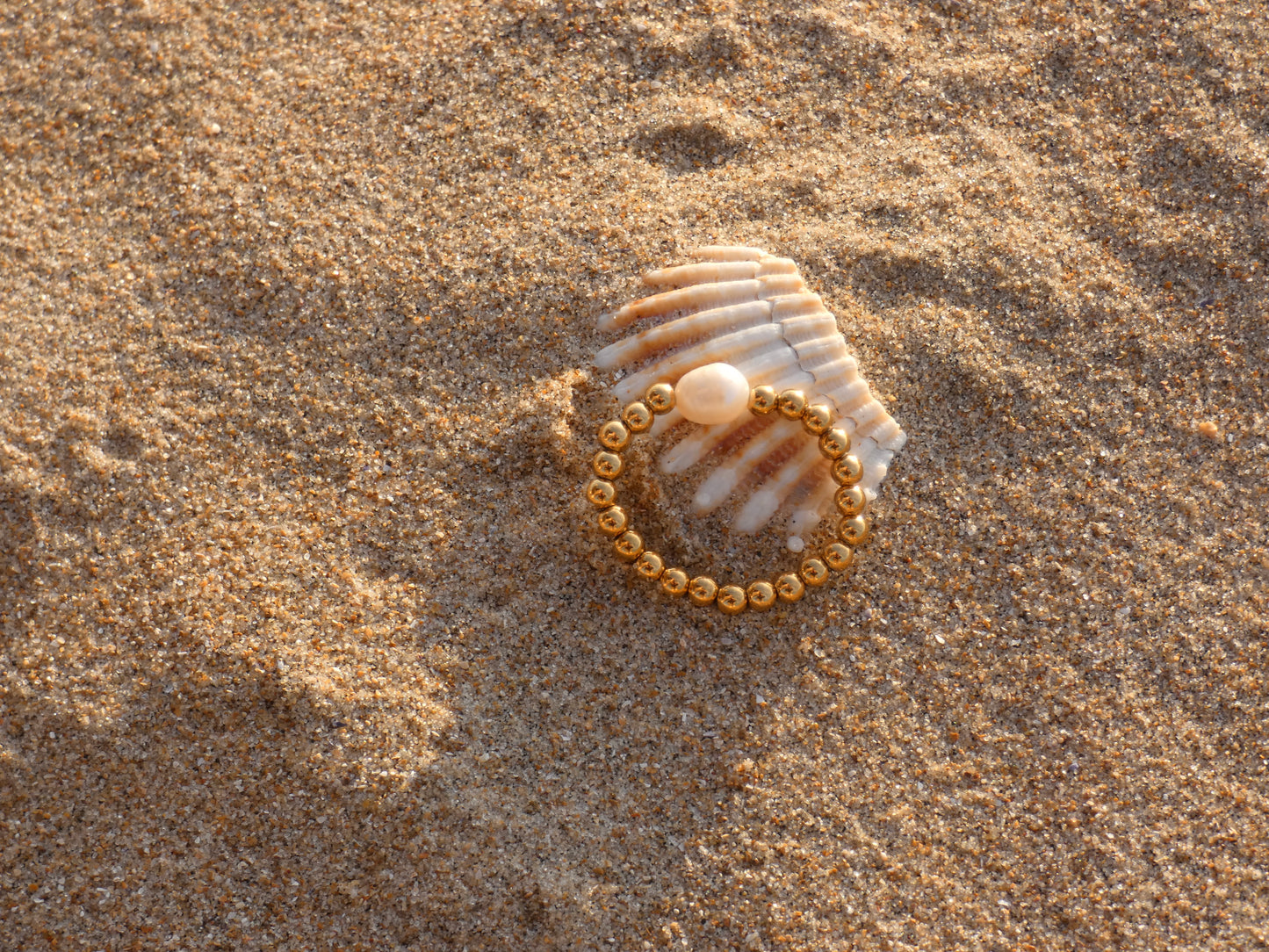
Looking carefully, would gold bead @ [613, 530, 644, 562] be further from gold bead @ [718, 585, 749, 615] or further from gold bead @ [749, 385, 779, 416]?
gold bead @ [749, 385, 779, 416]

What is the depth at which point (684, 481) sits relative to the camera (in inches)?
88.0

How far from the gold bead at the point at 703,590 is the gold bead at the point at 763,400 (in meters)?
0.37

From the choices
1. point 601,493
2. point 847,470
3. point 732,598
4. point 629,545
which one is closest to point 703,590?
point 732,598

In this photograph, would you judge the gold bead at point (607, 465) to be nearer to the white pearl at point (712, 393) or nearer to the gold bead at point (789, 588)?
the white pearl at point (712, 393)

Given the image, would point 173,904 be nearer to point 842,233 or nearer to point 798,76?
point 842,233

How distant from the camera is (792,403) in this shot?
217 centimetres

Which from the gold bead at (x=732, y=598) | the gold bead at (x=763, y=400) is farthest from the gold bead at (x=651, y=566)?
the gold bead at (x=763, y=400)

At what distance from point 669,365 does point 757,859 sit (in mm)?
1007

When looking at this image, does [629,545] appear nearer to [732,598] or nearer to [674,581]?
[674,581]

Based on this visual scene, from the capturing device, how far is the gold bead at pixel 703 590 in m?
2.11

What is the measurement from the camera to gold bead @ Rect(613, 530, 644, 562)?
83.5 inches

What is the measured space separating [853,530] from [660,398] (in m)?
0.48

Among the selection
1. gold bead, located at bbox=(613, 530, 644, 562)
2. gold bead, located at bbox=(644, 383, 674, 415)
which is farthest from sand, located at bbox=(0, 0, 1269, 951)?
gold bead, located at bbox=(644, 383, 674, 415)

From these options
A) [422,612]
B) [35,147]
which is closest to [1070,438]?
[422,612]
